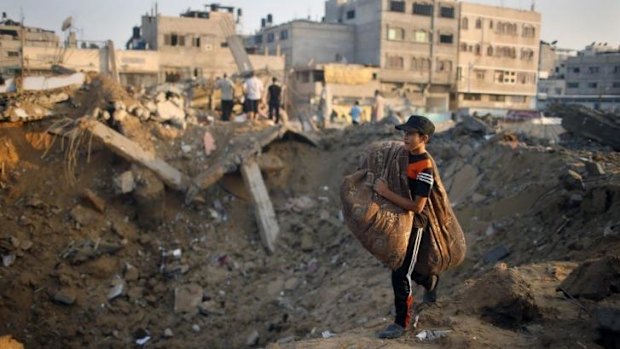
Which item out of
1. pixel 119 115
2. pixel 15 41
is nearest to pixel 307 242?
pixel 119 115

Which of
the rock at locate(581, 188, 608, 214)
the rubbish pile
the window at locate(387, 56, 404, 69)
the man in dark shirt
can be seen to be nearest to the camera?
the rock at locate(581, 188, 608, 214)

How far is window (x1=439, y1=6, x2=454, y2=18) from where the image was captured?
46.6 metres

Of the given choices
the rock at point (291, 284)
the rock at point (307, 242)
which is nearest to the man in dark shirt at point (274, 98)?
the rock at point (307, 242)

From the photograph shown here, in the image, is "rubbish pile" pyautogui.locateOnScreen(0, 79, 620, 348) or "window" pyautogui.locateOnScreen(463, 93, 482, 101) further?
"window" pyautogui.locateOnScreen(463, 93, 482, 101)

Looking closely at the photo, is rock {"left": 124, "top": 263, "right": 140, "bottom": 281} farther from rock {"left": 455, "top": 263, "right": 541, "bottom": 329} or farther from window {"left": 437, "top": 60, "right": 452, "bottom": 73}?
window {"left": 437, "top": 60, "right": 452, "bottom": 73}

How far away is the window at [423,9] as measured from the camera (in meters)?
45.8

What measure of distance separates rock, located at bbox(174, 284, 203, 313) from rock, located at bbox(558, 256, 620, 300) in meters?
5.24

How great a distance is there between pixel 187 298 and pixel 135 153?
278 cm

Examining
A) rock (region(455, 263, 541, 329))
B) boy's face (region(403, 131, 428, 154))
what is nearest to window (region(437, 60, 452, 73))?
rock (region(455, 263, 541, 329))

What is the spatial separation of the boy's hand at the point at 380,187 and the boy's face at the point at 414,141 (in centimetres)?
28

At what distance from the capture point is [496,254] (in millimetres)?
6238

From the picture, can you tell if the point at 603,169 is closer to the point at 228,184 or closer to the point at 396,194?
the point at 396,194

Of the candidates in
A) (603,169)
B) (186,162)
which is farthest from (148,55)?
(603,169)

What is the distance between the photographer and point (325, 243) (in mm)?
8883
